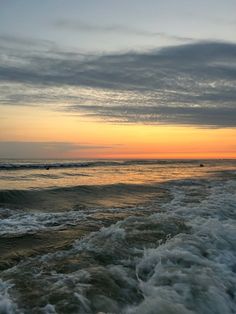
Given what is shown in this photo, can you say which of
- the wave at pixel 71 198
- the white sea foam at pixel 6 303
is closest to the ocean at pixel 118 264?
the white sea foam at pixel 6 303

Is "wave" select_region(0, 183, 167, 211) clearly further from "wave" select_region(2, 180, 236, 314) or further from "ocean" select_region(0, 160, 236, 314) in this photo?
"wave" select_region(2, 180, 236, 314)

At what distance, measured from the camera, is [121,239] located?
24.0ft

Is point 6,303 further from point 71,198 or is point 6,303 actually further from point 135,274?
point 71,198

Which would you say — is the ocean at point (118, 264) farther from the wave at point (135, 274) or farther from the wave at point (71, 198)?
the wave at point (71, 198)

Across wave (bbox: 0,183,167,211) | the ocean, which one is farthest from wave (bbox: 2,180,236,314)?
wave (bbox: 0,183,167,211)

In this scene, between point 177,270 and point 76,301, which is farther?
point 177,270

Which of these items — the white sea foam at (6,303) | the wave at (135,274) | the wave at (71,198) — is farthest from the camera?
the wave at (71,198)

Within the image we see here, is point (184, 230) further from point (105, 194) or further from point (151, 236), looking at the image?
point (105, 194)

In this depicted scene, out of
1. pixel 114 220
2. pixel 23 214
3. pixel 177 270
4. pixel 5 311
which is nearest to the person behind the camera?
pixel 5 311

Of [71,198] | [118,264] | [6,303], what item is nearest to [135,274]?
[118,264]

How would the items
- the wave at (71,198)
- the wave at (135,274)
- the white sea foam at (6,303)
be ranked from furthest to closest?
the wave at (71,198) → the wave at (135,274) → the white sea foam at (6,303)

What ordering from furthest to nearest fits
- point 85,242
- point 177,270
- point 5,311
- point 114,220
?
point 114,220, point 85,242, point 177,270, point 5,311

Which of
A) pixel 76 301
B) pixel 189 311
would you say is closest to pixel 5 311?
pixel 76 301

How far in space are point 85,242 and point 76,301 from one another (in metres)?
2.95
